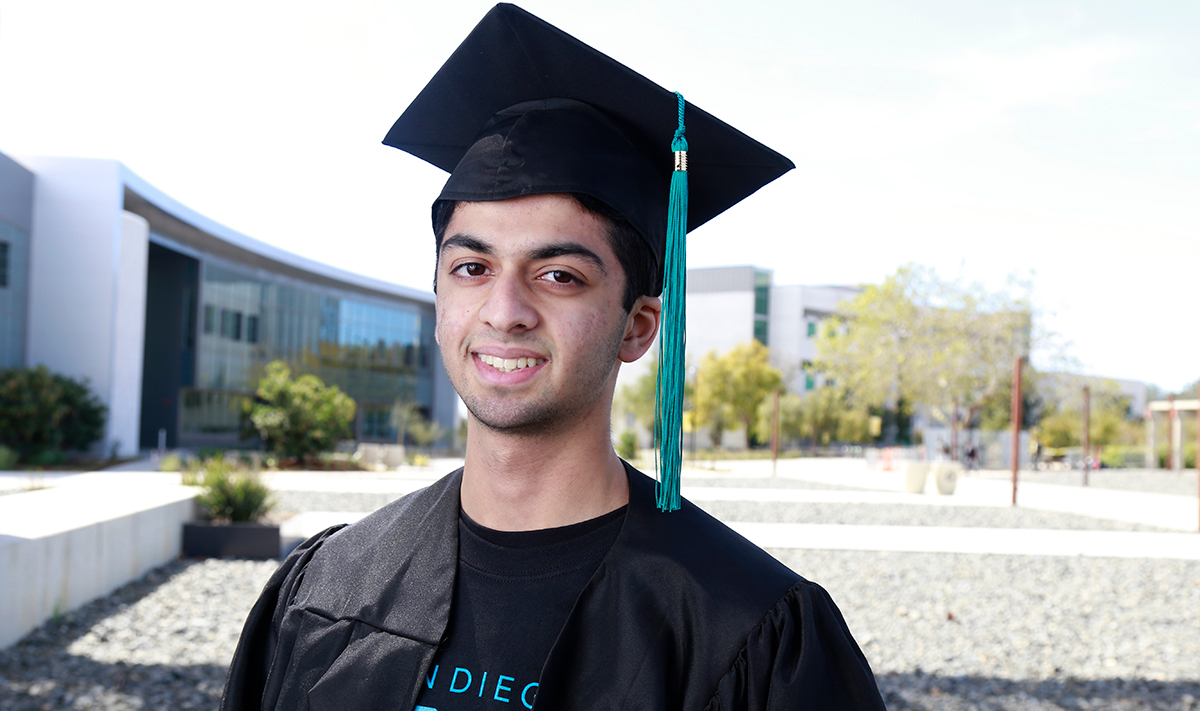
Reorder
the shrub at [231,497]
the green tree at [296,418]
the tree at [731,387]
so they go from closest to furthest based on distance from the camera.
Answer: the shrub at [231,497], the green tree at [296,418], the tree at [731,387]

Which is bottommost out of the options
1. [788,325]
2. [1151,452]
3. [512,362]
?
[1151,452]

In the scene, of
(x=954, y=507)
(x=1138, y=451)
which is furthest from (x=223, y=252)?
(x=1138, y=451)

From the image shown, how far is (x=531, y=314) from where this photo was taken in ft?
5.05

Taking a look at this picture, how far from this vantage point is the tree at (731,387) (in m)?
49.1

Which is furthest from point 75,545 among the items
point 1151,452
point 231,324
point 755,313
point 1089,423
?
point 755,313

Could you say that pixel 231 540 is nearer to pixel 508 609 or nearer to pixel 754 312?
pixel 508 609

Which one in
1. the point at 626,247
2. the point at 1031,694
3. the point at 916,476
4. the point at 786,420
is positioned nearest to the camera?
the point at 626,247

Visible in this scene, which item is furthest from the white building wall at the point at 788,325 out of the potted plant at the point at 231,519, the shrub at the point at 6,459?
the potted plant at the point at 231,519

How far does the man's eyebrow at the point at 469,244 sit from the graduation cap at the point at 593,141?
0.10 meters

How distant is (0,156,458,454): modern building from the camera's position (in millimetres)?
27016

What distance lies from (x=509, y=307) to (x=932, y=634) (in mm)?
6753

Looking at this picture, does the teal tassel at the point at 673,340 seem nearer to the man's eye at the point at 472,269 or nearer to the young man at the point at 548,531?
the young man at the point at 548,531

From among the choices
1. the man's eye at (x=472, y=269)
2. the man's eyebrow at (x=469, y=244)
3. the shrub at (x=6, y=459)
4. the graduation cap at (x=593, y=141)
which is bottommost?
the shrub at (x=6, y=459)

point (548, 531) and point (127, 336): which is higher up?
point (127, 336)
